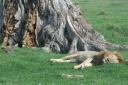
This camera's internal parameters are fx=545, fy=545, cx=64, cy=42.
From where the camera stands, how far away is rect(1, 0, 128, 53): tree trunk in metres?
18.5

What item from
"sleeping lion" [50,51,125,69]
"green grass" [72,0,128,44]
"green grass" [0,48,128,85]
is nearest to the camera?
"green grass" [0,48,128,85]

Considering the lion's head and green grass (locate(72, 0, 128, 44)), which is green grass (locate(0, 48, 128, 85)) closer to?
the lion's head

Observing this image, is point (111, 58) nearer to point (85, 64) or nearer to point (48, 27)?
point (85, 64)

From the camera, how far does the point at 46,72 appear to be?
13211mm

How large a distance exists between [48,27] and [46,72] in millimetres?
5586

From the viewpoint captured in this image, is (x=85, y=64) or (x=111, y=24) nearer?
(x=85, y=64)

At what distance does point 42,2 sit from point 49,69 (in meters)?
5.34

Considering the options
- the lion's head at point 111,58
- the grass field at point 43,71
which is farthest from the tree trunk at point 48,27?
the lion's head at point 111,58

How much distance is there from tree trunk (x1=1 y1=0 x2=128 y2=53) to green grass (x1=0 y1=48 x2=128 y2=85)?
2534mm

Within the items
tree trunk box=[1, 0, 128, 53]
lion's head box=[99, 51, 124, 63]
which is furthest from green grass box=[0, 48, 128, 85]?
tree trunk box=[1, 0, 128, 53]

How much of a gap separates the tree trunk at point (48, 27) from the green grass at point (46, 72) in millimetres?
2534

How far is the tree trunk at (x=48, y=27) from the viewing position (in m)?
18.5

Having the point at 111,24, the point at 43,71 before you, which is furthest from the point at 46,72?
the point at 111,24

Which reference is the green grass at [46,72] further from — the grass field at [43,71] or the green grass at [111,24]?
the green grass at [111,24]
